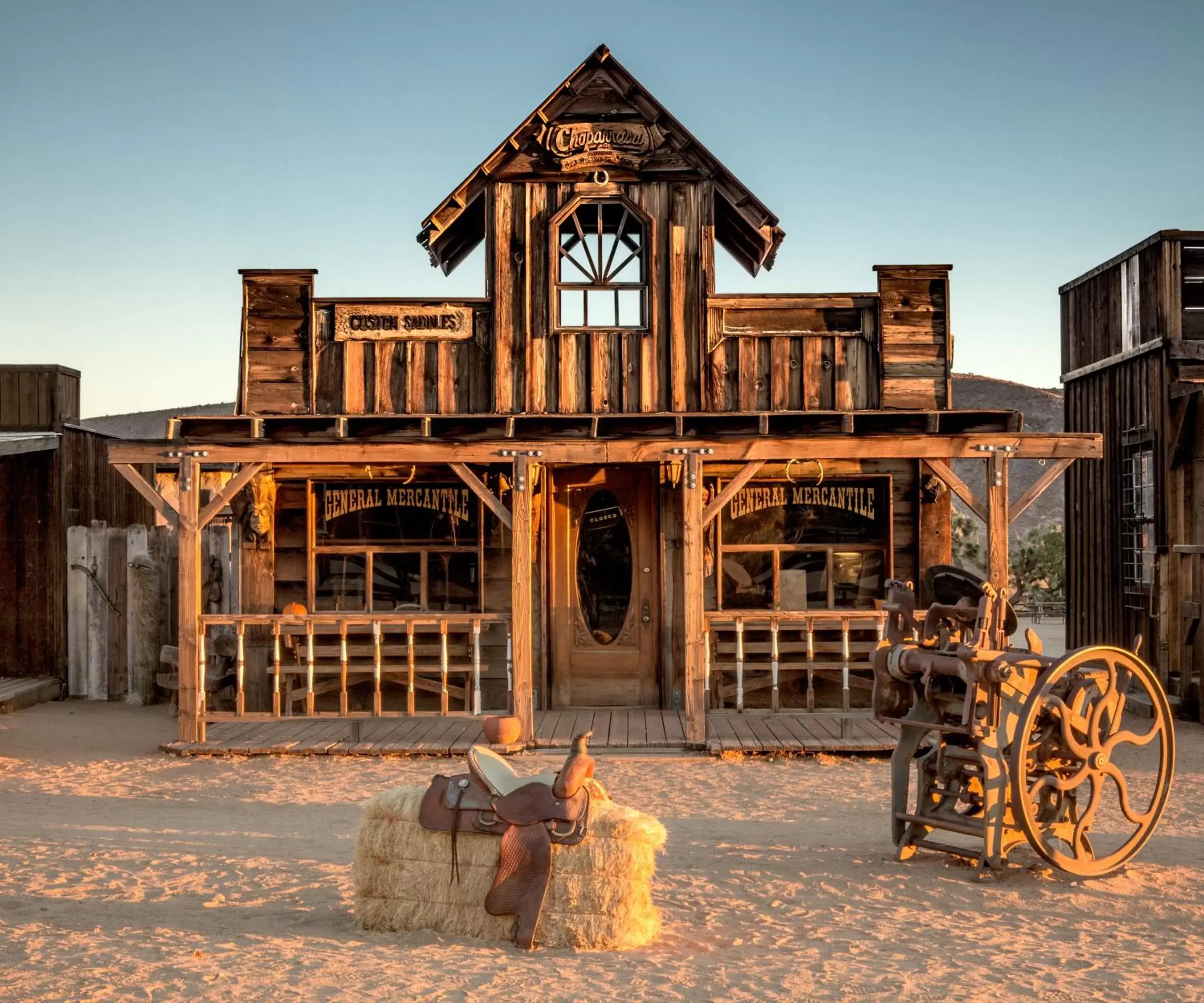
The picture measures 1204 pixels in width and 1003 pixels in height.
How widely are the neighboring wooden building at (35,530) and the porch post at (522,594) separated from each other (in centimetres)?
728

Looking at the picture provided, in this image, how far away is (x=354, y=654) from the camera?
13734 mm

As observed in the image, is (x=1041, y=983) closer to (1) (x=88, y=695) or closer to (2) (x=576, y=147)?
(2) (x=576, y=147)

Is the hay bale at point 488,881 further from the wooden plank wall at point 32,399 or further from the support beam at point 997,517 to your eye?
the wooden plank wall at point 32,399

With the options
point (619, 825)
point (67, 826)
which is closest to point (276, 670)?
point (67, 826)

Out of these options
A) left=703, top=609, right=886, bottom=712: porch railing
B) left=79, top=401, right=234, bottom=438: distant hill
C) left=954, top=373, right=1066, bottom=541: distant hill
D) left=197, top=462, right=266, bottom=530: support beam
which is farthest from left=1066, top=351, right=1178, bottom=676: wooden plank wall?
left=79, top=401, right=234, bottom=438: distant hill

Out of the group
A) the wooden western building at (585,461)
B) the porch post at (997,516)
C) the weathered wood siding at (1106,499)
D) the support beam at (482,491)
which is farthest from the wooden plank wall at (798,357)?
the weathered wood siding at (1106,499)

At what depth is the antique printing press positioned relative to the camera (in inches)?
291

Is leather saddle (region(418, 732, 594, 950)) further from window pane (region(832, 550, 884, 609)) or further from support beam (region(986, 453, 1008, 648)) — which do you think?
window pane (region(832, 550, 884, 609))

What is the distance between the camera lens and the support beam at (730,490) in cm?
1168

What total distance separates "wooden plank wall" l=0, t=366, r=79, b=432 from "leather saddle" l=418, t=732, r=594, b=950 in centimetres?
1205

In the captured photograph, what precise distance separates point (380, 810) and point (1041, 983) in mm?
3145

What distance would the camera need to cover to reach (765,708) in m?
13.7

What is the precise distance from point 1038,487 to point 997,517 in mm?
441

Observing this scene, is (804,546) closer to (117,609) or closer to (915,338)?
(915,338)
